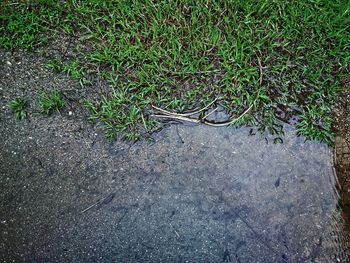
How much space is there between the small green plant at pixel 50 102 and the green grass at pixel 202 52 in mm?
178

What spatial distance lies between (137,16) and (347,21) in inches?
57.1

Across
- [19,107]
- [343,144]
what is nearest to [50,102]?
[19,107]

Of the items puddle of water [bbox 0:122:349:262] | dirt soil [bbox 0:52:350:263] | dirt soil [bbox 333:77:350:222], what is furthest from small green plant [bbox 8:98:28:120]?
dirt soil [bbox 333:77:350:222]

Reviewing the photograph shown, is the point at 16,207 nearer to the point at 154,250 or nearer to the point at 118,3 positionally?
the point at 154,250

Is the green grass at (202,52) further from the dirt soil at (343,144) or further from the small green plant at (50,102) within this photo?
the small green plant at (50,102)

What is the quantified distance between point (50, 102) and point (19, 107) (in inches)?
7.3

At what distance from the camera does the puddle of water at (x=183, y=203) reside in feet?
6.14

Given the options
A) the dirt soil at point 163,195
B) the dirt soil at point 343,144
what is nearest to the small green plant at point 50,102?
the dirt soil at point 163,195

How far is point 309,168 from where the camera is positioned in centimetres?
211

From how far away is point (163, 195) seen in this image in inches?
79.1

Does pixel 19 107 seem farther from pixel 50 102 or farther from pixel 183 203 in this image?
pixel 183 203

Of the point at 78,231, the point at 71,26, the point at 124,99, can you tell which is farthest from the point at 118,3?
the point at 78,231

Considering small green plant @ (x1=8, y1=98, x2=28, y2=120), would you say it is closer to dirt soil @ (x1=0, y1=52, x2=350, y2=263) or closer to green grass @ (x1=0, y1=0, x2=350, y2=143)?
dirt soil @ (x1=0, y1=52, x2=350, y2=263)

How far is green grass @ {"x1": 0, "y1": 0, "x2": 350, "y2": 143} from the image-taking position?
2.29 m
